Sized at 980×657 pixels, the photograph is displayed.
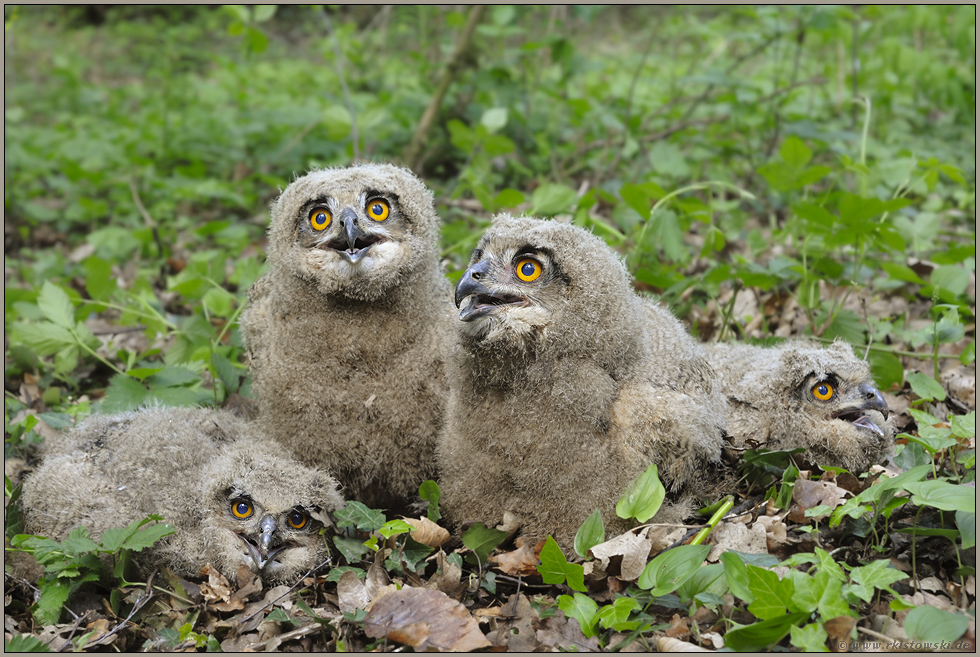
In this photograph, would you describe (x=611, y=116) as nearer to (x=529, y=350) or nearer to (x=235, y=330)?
(x=235, y=330)

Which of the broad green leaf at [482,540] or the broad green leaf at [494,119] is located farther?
the broad green leaf at [494,119]

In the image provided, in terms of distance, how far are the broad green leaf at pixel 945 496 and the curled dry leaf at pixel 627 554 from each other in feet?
3.55

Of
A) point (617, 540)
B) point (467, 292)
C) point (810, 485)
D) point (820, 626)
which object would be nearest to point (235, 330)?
point (467, 292)

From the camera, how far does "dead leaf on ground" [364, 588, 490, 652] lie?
319cm

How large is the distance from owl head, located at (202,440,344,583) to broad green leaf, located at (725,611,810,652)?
6.57 ft

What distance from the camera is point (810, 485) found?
150 inches

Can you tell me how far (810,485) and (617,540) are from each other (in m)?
1.00

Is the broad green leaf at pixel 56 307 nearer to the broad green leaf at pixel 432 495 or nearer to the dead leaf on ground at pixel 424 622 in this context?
the broad green leaf at pixel 432 495

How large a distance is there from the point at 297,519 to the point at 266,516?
0.51ft

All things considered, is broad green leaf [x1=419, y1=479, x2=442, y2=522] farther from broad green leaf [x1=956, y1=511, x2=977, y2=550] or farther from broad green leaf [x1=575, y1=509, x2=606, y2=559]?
broad green leaf [x1=956, y1=511, x2=977, y2=550]

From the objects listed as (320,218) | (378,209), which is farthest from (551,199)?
(320,218)

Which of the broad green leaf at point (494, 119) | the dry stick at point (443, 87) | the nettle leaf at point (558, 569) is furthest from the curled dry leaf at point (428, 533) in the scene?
the dry stick at point (443, 87)

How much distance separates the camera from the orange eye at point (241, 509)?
401cm

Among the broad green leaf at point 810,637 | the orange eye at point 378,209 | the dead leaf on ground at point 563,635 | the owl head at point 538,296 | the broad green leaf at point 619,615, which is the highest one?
the orange eye at point 378,209
